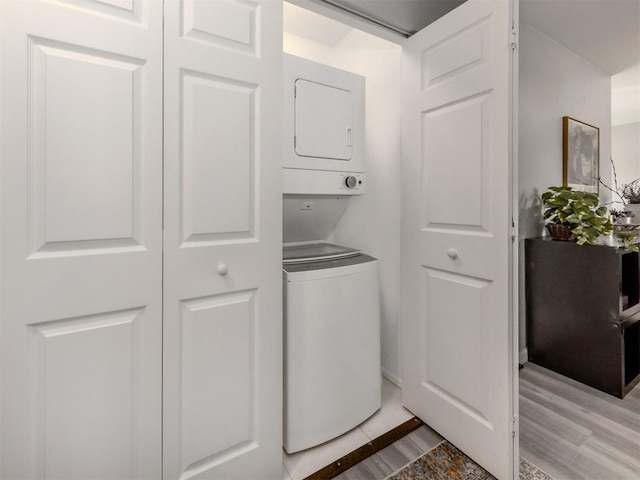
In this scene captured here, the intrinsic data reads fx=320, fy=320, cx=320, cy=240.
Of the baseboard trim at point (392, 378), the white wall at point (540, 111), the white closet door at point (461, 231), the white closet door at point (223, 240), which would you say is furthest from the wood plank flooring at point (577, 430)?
the white closet door at point (223, 240)

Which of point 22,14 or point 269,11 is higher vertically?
point 269,11

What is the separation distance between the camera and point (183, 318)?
114cm

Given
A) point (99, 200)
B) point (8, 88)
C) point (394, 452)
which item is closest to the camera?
point (8, 88)

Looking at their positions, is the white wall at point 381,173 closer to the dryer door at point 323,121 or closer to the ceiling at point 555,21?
the ceiling at point 555,21

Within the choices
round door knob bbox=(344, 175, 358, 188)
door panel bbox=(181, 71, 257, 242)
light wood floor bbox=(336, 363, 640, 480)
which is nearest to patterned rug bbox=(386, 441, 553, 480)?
light wood floor bbox=(336, 363, 640, 480)

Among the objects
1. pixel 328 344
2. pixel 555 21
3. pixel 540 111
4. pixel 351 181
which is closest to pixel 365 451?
pixel 328 344

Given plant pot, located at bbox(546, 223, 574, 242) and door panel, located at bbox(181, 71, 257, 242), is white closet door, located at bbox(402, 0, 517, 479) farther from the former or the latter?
plant pot, located at bbox(546, 223, 574, 242)

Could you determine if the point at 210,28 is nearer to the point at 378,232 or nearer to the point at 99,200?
the point at 99,200

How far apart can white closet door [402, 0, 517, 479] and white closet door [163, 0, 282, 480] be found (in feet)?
2.62

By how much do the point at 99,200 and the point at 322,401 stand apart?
1.28 metres

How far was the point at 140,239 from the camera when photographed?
3.45 ft

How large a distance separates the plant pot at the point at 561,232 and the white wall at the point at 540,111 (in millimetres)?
161

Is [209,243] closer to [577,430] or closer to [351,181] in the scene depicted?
[351,181]

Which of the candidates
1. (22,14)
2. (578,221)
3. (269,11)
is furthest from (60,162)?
(578,221)
